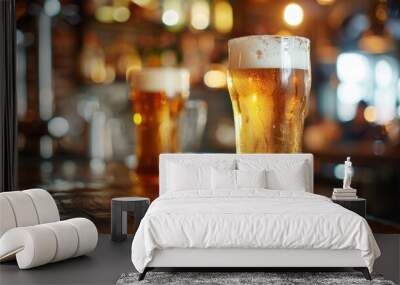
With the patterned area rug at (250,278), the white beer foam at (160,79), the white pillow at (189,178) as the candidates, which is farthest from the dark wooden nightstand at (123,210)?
the patterned area rug at (250,278)

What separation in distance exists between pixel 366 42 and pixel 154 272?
327 cm

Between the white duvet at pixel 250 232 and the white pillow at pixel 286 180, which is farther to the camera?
the white pillow at pixel 286 180

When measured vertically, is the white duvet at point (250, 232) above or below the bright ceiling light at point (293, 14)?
below

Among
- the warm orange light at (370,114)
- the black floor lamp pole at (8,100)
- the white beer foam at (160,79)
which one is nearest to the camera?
the white beer foam at (160,79)

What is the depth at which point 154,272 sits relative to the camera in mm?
4367

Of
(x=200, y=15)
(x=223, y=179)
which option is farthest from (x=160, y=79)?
(x=223, y=179)

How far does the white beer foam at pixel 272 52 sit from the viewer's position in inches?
223

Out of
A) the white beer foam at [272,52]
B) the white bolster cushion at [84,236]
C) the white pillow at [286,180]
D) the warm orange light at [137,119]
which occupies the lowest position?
the white bolster cushion at [84,236]

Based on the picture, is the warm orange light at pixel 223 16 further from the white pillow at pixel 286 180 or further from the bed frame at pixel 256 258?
the bed frame at pixel 256 258

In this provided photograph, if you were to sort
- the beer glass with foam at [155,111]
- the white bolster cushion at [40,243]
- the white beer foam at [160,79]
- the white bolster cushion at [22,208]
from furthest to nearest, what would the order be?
the white beer foam at [160,79] → the beer glass with foam at [155,111] → the white bolster cushion at [22,208] → the white bolster cushion at [40,243]

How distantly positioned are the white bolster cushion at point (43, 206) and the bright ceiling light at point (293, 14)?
2852 mm

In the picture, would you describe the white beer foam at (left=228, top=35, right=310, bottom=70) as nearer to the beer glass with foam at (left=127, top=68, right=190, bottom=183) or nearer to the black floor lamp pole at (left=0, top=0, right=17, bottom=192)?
the beer glass with foam at (left=127, top=68, right=190, bottom=183)

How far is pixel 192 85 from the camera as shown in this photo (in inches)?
253

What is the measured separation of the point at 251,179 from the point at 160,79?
4.72 ft
